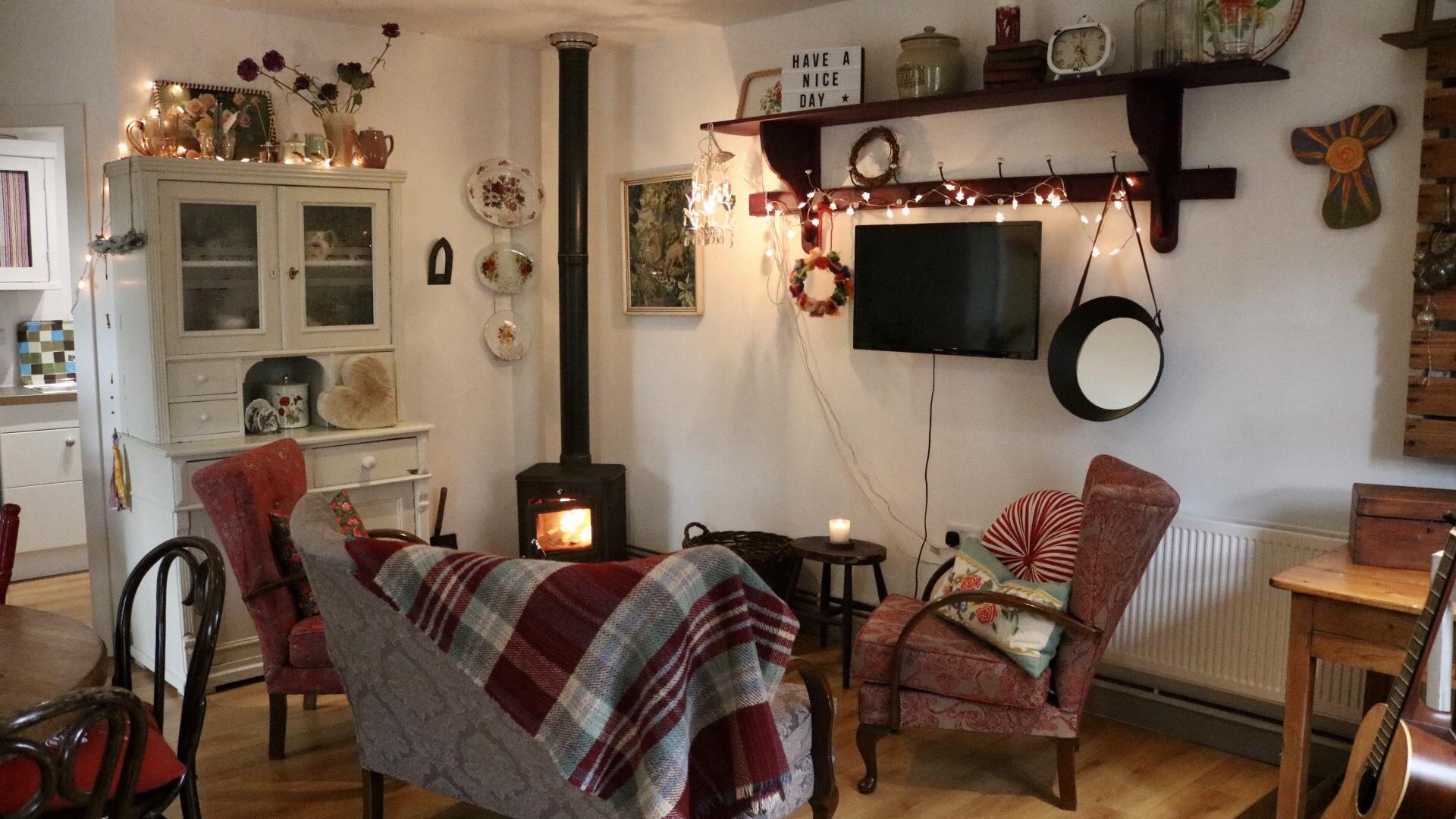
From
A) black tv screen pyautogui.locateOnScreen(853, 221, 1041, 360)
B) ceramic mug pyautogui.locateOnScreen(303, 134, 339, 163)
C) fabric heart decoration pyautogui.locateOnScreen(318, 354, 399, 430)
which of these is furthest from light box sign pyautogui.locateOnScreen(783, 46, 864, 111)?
fabric heart decoration pyautogui.locateOnScreen(318, 354, 399, 430)

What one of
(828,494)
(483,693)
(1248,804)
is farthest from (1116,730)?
(483,693)

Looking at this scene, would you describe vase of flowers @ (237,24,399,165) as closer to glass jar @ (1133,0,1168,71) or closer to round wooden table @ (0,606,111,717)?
round wooden table @ (0,606,111,717)

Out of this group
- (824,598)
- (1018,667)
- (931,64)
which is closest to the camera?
(1018,667)

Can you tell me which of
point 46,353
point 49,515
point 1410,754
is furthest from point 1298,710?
point 46,353

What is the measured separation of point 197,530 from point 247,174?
1.21m

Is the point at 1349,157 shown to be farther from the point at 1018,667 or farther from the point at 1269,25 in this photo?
the point at 1018,667

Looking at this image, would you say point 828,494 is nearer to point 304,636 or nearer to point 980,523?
point 980,523

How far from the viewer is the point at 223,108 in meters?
4.26

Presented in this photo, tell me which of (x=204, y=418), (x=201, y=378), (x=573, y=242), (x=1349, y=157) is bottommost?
(x=204, y=418)

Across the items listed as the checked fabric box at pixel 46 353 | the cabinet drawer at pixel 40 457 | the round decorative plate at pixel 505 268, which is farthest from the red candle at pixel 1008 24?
the checked fabric box at pixel 46 353

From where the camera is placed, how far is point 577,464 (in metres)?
5.04

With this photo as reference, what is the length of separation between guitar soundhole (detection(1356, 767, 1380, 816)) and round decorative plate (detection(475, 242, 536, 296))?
151 inches

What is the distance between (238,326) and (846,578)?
227cm

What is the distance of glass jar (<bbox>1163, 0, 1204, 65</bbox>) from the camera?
3.24 metres
